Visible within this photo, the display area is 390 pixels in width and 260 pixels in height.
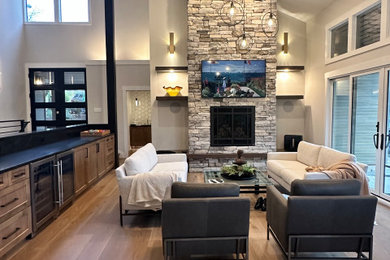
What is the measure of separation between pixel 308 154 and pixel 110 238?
135 inches

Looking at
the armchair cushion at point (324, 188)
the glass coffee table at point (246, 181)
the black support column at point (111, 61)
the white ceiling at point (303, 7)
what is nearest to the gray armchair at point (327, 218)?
the armchair cushion at point (324, 188)

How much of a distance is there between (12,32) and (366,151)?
9359 mm

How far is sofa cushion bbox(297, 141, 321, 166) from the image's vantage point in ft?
14.8

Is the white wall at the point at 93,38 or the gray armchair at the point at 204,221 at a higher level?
the white wall at the point at 93,38

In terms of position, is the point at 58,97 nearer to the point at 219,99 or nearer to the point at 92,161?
the point at 92,161

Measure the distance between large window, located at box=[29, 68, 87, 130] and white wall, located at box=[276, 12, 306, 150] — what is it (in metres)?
5.62

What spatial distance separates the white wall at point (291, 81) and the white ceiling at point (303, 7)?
0.48 ft

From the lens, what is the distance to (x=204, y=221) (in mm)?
2293

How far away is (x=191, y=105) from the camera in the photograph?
6191 mm

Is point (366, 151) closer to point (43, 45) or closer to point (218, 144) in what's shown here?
point (218, 144)

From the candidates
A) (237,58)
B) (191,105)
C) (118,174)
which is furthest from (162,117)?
(118,174)

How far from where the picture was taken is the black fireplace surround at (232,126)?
6.20 meters

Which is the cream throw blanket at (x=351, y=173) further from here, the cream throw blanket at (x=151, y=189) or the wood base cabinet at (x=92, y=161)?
the wood base cabinet at (x=92, y=161)

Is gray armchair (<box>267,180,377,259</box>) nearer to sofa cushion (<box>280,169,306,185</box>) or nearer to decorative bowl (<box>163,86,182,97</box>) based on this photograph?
sofa cushion (<box>280,169,306,185</box>)
